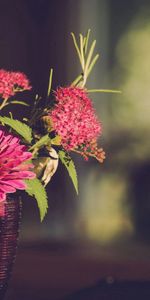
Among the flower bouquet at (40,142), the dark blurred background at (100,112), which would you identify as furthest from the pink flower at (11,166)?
the dark blurred background at (100,112)

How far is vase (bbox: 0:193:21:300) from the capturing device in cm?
64

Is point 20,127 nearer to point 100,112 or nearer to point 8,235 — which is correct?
point 8,235

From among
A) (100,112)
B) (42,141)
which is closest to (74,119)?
(42,141)

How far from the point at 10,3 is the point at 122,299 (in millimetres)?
1497

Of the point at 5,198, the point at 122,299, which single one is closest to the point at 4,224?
the point at 5,198

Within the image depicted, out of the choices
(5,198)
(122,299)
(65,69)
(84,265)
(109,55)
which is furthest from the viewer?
(109,55)

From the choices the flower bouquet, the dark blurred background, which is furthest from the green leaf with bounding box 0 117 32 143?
the dark blurred background

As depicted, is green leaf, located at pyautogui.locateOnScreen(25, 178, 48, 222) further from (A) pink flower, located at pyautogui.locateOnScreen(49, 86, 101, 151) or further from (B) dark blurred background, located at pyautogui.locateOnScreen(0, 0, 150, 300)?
(B) dark blurred background, located at pyautogui.locateOnScreen(0, 0, 150, 300)

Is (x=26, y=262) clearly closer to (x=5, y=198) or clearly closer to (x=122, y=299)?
(x=122, y=299)

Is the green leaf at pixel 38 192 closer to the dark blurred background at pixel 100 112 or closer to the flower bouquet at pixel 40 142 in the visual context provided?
the flower bouquet at pixel 40 142

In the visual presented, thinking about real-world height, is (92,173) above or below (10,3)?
below

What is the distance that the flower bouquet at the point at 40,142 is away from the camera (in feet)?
1.94

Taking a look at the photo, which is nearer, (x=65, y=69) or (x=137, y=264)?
(x=137, y=264)

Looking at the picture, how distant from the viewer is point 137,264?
1.09 meters
